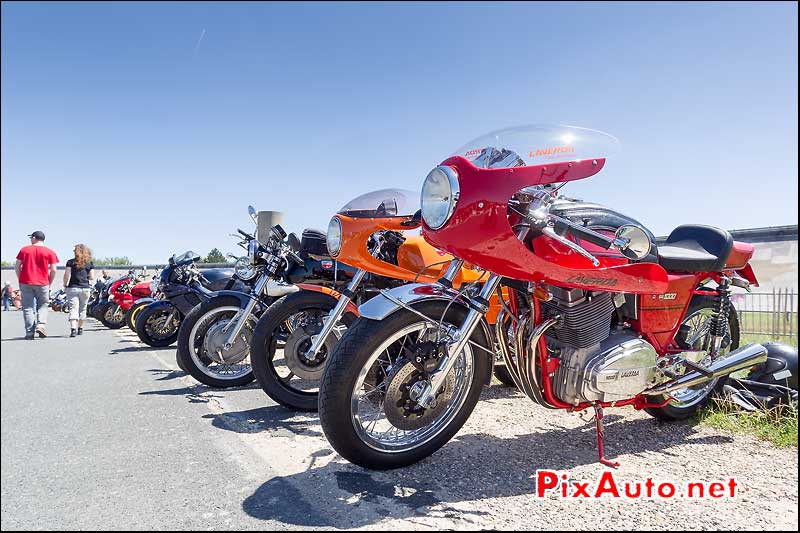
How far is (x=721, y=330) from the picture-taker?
125 inches

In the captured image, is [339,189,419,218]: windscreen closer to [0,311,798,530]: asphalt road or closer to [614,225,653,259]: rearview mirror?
[0,311,798,530]: asphalt road

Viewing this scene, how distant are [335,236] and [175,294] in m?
4.19

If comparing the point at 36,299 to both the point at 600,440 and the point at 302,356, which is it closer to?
the point at 302,356

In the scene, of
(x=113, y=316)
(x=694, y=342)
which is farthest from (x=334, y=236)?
(x=113, y=316)

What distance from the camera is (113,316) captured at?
420 inches

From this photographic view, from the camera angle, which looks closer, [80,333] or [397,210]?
[397,210]

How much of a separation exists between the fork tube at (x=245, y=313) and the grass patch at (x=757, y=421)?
337cm

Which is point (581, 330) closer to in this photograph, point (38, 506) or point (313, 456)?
point (313, 456)

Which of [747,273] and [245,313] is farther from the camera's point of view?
[245,313]

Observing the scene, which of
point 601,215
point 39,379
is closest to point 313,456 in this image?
point 39,379

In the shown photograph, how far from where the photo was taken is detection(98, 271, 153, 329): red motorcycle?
10188mm

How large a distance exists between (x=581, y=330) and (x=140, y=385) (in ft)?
12.2

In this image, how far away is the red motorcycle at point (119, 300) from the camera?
10188mm

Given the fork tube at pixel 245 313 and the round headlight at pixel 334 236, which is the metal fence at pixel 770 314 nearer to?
the round headlight at pixel 334 236
